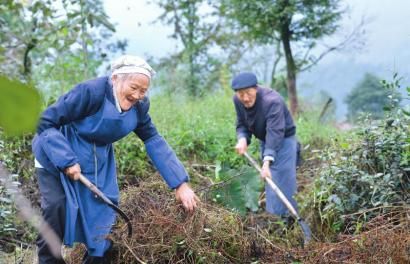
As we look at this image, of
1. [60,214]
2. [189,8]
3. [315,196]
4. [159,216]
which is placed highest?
[189,8]

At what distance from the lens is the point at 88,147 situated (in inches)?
128

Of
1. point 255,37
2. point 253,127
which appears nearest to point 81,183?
point 253,127

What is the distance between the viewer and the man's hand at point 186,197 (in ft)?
11.3

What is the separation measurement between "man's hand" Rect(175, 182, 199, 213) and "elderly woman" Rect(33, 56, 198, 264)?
0.44 m

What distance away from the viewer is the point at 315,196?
482 centimetres

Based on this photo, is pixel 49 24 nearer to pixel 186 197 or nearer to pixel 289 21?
pixel 186 197

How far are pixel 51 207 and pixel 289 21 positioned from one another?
692 cm

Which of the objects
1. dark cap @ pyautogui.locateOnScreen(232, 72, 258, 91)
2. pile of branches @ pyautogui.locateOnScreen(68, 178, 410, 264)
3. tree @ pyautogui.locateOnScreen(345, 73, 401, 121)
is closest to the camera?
pile of branches @ pyautogui.locateOnScreen(68, 178, 410, 264)

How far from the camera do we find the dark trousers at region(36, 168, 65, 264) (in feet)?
10.1

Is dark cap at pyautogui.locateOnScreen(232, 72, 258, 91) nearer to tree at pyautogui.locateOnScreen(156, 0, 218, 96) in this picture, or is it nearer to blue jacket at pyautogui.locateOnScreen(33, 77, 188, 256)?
blue jacket at pyautogui.locateOnScreen(33, 77, 188, 256)

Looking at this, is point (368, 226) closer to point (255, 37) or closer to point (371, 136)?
point (371, 136)

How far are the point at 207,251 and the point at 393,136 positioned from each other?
72.4 inches

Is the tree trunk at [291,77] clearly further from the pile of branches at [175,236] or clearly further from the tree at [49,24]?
the pile of branches at [175,236]

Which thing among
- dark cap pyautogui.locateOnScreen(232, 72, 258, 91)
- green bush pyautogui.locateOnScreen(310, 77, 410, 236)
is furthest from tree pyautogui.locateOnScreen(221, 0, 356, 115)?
green bush pyautogui.locateOnScreen(310, 77, 410, 236)
